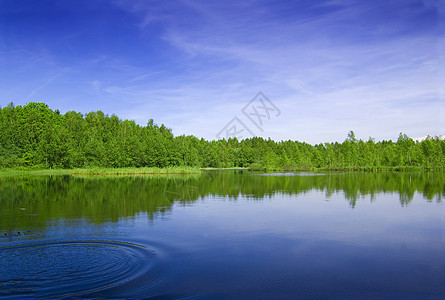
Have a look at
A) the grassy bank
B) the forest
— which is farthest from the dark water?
the forest

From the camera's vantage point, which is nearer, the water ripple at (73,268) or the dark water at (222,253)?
the water ripple at (73,268)

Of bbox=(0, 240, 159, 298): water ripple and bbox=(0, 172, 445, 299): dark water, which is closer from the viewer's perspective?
bbox=(0, 240, 159, 298): water ripple

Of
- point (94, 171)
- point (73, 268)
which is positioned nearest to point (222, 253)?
point (73, 268)

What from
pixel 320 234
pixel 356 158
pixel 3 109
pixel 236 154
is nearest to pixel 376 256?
pixel 320 234

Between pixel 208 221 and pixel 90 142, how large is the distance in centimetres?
7158

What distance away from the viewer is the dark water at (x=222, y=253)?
790 cm

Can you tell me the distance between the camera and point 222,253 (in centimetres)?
1079

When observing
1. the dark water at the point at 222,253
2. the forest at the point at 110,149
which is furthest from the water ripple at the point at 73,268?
the forest at the point at 110,149

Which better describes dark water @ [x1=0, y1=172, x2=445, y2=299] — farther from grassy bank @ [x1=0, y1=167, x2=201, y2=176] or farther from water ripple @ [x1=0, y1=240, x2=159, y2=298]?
grassy bank @ [x1=0, y1=167, x2=201, y2=176]

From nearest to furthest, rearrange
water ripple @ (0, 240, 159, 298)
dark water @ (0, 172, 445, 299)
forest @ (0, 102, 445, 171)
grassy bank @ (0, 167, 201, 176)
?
1. water ripple @ (0, 240, 159, 298)
2. dark water @ (0, 172, 445, 299)
3. grassy bank @ (0, 167, 201, 176)
4. forest @ (0, 102, 445, 171)

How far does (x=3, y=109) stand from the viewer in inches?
3401

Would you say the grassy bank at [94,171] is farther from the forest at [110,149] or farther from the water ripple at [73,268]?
the water ripple at [73,268]

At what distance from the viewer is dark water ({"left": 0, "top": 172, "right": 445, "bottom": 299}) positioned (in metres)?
7.90

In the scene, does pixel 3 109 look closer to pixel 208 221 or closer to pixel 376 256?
pixel 208 221
